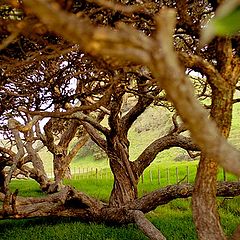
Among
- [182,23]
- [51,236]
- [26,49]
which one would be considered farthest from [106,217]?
[182,23]

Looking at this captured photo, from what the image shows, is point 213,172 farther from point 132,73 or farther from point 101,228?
point 101,228

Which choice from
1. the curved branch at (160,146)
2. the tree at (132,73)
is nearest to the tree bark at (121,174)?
the tree at (132,73)

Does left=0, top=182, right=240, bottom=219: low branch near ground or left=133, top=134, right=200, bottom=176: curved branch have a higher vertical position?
left=133, top=134, right=200, bottom=176: curved branch

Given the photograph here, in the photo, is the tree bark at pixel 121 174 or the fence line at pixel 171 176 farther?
the fence line at pixel 171 176

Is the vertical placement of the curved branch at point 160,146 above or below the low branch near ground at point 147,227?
above

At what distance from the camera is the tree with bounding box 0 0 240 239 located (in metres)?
1.07

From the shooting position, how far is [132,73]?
6836mm

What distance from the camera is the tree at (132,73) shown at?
107cm

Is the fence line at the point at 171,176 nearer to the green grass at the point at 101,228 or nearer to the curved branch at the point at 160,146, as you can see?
the green grass at the point at 101,228

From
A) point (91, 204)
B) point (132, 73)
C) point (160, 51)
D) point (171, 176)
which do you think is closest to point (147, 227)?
point (91, 204)

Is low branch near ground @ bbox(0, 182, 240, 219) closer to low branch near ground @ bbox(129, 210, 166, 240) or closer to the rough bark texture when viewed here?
low branch near ground @ bbox(129, 210, 166, 240)

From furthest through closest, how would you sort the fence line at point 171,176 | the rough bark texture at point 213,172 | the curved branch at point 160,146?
the fence line at point 171,176
the curved branch at point 160,146
the rough bark texture at point 213,172

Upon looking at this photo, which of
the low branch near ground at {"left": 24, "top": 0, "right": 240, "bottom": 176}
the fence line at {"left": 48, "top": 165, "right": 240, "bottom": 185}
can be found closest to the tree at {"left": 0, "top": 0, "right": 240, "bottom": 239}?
the low branch near ground at {"left": 24, "top": 0, "right": 240, "bottom": 176}

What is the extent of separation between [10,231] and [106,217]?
7.48ft
